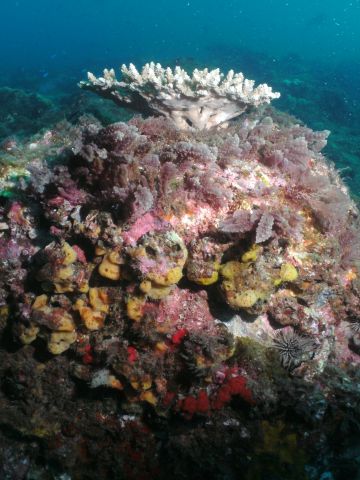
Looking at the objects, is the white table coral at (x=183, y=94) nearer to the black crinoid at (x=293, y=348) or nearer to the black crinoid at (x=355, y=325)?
the black crinoid at (x=293, y=348)

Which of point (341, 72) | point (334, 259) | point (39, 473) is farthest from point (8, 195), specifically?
point (341, 72)

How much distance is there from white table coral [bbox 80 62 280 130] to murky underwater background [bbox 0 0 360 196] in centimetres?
303

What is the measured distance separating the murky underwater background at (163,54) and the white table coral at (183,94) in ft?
9.95

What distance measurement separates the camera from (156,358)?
3.51 m

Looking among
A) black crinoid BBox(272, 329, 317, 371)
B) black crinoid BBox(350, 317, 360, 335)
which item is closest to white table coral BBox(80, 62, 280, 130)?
black crinoid BBox(272, 329, 317, 371)

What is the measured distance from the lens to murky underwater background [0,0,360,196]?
48.3 feet

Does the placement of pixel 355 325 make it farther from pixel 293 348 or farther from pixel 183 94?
pixel 183 94

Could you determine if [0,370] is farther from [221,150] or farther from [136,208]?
[221,150]

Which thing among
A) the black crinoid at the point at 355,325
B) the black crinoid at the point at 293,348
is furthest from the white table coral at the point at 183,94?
the black crinoid at the point at 355,325

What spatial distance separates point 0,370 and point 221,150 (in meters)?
3.84

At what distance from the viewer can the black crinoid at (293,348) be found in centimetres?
371

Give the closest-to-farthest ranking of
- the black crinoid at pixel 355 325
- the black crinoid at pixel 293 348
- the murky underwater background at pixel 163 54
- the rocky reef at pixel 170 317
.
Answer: the rocky reef at pixel 170 317 < the black crinoid at pixel 293 348 < the black crinoid at pixel 355 325 < the murky underwater background at pixel 163 54

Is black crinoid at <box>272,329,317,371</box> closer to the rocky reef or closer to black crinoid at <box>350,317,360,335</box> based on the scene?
the rocky reef

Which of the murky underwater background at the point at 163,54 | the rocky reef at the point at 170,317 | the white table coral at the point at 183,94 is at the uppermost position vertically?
the murky underwater background at the point at 163,54
